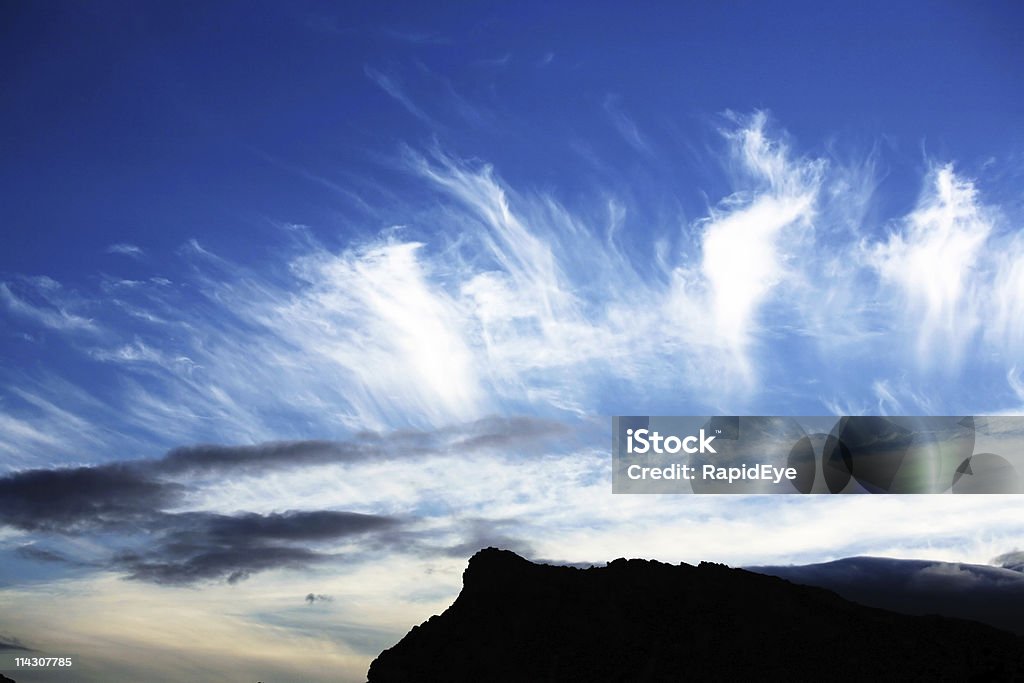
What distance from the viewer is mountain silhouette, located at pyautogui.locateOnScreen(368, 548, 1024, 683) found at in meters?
123

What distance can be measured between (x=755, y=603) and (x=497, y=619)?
113 ft

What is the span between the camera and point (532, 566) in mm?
147125

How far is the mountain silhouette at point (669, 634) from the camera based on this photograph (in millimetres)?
123375

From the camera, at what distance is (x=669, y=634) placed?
426ft

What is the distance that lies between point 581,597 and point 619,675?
17.8 m

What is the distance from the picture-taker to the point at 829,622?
13250cm

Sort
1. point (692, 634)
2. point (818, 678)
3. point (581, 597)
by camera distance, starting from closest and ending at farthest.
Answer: point (818, 678) < point (692, 634) < point (581, 597)

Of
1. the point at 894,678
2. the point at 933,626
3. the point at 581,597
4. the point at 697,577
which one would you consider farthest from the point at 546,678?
the point at 933,626

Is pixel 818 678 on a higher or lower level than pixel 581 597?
lower

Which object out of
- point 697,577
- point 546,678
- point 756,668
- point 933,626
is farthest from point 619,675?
point 933,626

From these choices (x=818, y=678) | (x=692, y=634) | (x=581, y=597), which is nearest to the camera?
(x=818, y=678)

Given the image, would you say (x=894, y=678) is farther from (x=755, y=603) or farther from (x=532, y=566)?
(x=532, y=566)

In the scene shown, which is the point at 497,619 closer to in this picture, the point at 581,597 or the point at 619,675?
the point at 581,597

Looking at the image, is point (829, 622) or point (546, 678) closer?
point (546, 678)
